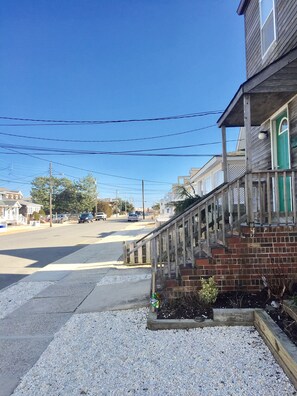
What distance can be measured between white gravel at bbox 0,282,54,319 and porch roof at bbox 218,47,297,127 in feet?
18.0

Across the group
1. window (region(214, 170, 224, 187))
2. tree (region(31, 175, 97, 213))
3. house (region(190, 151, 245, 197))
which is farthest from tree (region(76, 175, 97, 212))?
window (region(214, 170, 224, 187))

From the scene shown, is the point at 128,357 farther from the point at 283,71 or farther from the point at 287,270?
the point at 283,71

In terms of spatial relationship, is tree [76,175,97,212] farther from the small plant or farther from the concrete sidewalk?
the small plant

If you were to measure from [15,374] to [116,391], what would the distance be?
1185mm

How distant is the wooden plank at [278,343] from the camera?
8.83 ft

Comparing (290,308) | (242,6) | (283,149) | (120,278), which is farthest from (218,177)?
(290,308)

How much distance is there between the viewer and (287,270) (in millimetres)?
4609

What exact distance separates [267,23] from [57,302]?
7602 mm

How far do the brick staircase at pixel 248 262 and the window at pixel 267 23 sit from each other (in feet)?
14.8

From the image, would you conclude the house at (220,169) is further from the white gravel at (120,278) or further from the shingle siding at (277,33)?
the white gravel at (120,278)

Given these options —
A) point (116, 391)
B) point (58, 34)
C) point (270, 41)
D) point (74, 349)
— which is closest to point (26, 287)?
point (74, 349)

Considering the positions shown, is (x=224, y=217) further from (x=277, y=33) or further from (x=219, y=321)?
(x=277, y=33)

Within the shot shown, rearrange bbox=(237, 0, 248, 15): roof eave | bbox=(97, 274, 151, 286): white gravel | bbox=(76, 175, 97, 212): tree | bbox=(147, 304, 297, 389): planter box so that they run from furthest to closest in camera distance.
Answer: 1. bbox=(76, 175, 97, 212): tree
2. bbox=(237, 0, 248, 15): roof eave
3. bbox=(97, 274, 151, 286): white gravel
4. bbox=(147, 304, 297, 389): planter box

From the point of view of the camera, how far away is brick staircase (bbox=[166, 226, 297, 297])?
4.61 meters
